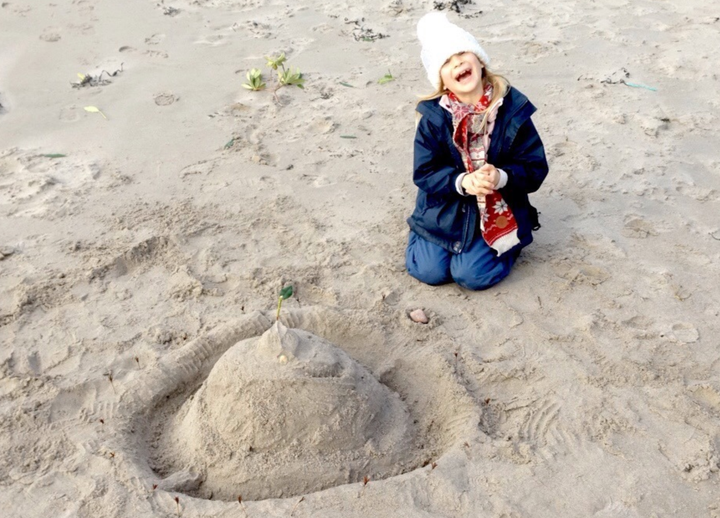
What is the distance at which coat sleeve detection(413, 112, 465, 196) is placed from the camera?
10.4 ft

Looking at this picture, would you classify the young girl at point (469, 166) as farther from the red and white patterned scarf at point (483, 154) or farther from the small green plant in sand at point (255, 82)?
the small green plant in sand at point (255, 82)

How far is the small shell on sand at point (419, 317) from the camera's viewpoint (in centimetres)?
312

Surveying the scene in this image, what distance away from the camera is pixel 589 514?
88.3 inches

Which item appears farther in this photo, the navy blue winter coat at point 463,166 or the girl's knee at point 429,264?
the girl's knee at point 429,264

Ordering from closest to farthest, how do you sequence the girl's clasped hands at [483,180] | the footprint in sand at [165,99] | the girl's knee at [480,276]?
the girl's clasped hands at [483,180] → the girl's knee at [480,276] → the footprint in sand at [165,99]

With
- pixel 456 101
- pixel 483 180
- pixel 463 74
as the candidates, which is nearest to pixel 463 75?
pixel 463 74

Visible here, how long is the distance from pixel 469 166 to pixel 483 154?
83 mm

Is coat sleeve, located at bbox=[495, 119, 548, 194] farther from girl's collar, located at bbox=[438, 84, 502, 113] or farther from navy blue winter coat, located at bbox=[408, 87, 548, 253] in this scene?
girl's collar, located at bbox=[438, 84, 502, 113]

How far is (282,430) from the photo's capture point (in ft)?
7.86

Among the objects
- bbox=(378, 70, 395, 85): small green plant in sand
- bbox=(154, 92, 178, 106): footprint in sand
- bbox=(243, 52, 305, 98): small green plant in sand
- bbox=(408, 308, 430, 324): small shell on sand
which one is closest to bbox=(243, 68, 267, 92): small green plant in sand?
bbox=(243, 52, 305, 98): small green plant in sand

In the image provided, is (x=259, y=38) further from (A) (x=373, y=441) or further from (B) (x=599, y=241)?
(A) (x=373, y=441)

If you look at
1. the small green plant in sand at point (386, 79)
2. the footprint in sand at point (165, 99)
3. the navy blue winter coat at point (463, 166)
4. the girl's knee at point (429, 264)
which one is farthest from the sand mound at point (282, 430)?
the small green plant in sand at point (386, 79)

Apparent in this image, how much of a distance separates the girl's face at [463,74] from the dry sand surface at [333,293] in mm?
924

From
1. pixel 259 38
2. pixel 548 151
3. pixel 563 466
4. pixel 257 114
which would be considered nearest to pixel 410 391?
pixel 563 466
